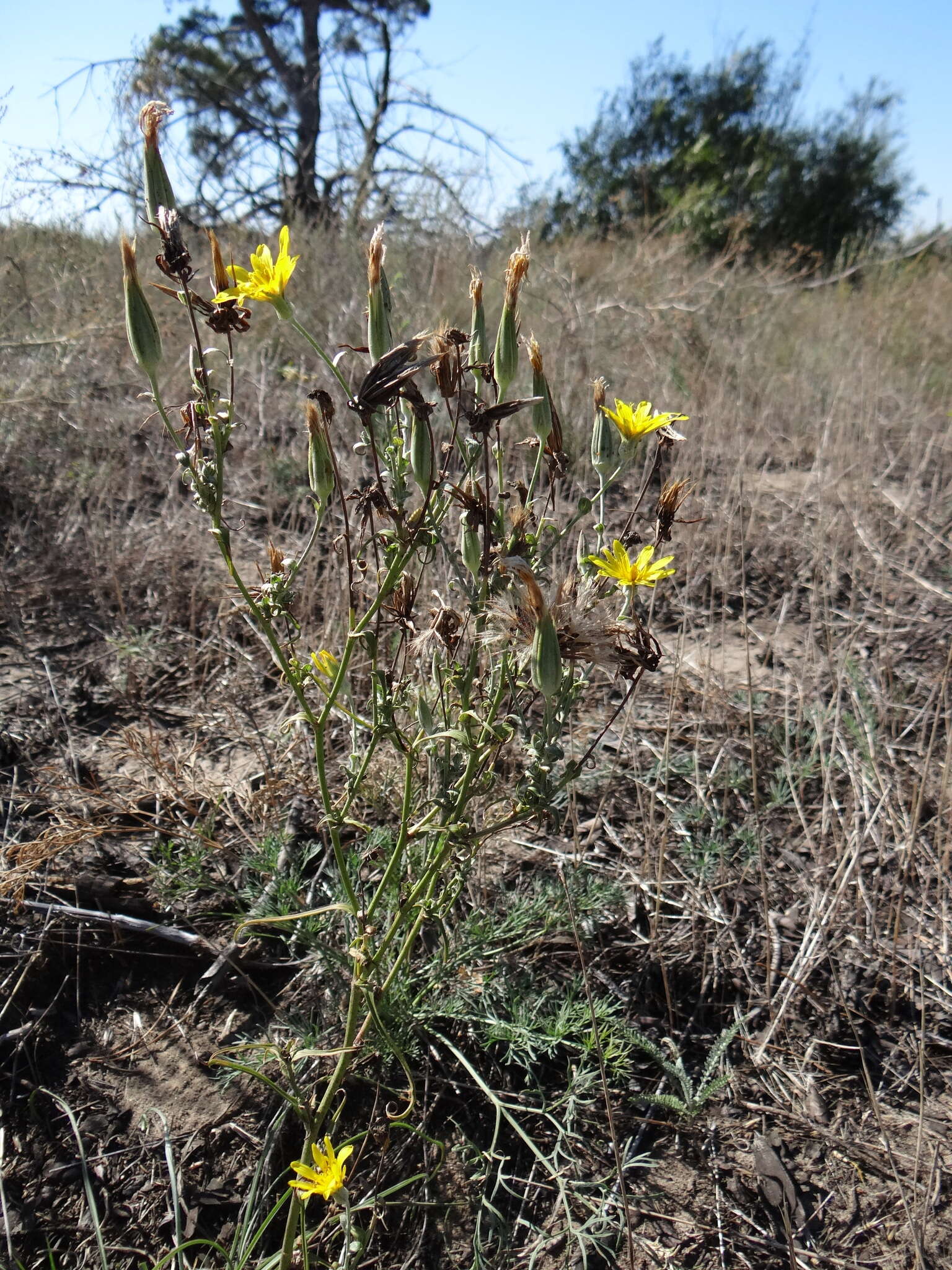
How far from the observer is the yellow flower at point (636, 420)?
1.05 m

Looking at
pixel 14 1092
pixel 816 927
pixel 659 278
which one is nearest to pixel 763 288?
pixel 659 278

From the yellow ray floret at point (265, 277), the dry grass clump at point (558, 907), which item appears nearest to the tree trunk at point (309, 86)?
the dry grass clump at point (558, 907)

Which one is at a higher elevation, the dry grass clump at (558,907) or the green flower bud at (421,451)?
the green flower bud at (421,451)

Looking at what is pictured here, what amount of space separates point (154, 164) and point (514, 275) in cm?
45

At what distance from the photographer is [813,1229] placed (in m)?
1.24

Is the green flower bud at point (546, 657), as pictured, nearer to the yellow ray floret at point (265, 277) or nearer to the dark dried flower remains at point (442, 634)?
the dark dried flower remains at point (442, 634)

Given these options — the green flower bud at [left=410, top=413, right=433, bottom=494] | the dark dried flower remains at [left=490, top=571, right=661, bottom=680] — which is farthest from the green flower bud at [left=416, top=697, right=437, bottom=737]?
the green flower bud at [left=410, top=413, right=433, bottom=494]

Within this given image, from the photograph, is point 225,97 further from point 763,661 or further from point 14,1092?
point 14,1092

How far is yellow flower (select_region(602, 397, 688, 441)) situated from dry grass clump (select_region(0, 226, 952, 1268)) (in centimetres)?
53

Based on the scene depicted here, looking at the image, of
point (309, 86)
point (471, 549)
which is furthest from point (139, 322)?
point (309, 86)

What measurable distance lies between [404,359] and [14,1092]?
1402 millimetres

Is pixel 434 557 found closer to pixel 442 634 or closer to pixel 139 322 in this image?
pixel 442 634

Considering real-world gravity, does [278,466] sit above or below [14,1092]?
above

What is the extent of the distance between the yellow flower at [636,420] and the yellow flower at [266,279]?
43 centimetres
